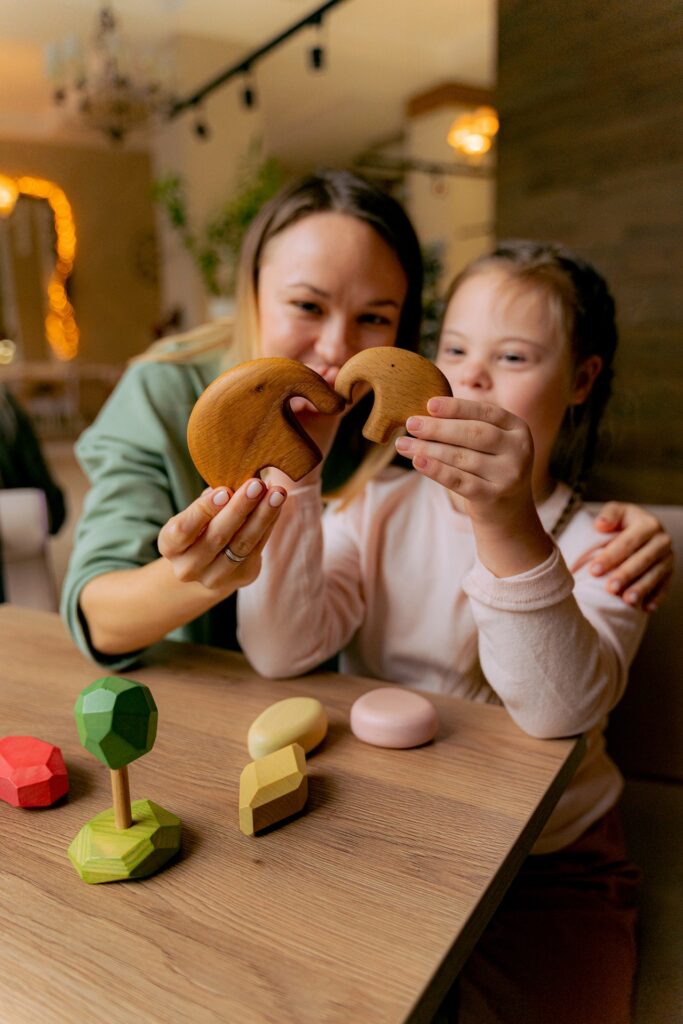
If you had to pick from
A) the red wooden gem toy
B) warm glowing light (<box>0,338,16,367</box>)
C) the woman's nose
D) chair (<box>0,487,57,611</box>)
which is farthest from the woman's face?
warm glowing light (<box>0,338,16,367</box>)

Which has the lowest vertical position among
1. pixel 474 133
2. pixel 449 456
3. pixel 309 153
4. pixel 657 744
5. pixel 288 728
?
pixel 657 744

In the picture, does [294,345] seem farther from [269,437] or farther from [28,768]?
[28,768]

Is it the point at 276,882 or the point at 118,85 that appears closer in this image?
the point at 276,882

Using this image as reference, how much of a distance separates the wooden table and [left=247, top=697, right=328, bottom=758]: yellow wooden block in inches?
0.6

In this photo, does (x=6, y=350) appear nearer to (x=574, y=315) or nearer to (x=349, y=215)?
(x=349, y=215)

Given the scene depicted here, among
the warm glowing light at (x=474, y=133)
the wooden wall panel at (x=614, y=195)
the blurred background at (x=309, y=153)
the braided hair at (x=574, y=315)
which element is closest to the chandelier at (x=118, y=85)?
the blurred background at (x=309, y=153)

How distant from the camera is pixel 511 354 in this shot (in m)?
0.74

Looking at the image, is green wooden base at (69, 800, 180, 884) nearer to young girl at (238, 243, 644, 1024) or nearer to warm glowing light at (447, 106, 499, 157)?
young girl at (238, 243, 644, 1024)

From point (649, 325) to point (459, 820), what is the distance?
1.29m

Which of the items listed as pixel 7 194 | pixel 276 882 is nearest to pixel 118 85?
pixel 7 194

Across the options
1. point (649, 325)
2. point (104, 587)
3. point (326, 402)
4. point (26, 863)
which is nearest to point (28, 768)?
point (26, 863)

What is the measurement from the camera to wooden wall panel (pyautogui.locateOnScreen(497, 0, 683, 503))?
104 cm

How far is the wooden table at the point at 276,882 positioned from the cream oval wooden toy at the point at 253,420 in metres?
0.23

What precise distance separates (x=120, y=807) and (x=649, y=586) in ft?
1.75
